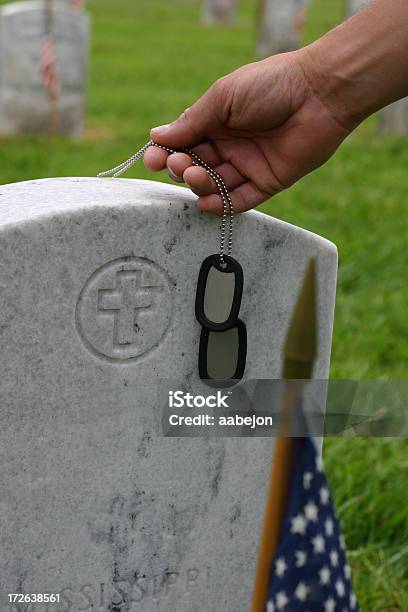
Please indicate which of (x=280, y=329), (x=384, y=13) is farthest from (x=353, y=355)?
(x=384, y=13)

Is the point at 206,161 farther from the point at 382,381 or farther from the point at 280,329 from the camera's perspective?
the point at 382,381

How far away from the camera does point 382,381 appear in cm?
347

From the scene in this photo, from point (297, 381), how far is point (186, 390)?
28.9 inches

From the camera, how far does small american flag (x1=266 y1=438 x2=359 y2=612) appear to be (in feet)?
4.47

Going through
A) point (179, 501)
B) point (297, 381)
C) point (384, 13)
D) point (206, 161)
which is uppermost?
point (384, 13)

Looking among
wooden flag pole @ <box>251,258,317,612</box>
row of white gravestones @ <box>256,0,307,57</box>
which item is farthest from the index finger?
row of white gravestones @ <box>256,0,307,57</box>

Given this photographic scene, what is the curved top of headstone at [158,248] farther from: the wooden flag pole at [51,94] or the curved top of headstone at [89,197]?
the wooden flag pole at [51,94]

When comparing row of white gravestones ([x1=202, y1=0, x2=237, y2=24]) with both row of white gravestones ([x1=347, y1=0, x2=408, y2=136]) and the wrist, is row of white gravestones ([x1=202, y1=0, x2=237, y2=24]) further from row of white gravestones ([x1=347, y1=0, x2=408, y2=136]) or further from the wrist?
the wrist

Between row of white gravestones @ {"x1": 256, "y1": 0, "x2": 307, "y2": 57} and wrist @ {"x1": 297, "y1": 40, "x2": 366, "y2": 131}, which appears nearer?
wrist @ {"x1": 297, "y1": 40, "x2": 366, "y2": 131}

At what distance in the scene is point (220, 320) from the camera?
6.41 feet

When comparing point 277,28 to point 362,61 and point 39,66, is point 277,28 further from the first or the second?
point 362,61

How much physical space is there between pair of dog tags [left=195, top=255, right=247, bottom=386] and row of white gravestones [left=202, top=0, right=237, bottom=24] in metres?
18.6

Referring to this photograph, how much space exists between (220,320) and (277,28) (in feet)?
43.7

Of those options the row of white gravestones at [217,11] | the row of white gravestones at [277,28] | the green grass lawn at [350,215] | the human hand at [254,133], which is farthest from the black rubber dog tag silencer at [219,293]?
the row of white gravestones at [217,11]
